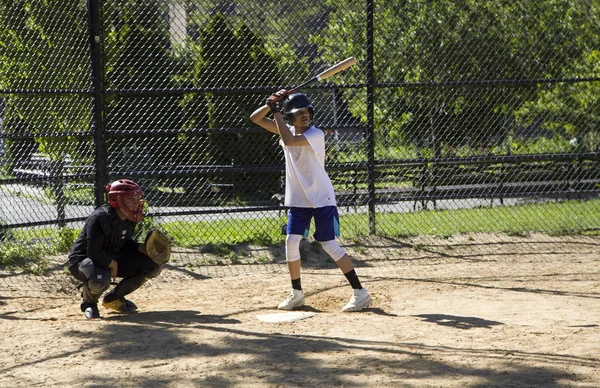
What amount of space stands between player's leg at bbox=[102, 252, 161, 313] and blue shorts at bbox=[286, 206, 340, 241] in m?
1.17

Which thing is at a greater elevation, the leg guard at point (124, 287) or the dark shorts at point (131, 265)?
the dark shorts at point (131, 265)

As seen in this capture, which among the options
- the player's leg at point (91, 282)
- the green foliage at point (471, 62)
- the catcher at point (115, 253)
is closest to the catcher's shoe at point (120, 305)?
the catcher at point (115, 253)

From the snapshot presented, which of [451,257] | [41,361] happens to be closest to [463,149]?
[451,257]

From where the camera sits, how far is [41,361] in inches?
198

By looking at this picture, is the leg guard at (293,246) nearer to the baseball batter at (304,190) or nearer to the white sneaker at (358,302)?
the baseball batter at (304,190)

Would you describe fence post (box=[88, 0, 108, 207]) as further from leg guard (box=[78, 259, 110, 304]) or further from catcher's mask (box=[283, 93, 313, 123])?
catcher's mask (box=[283, 93, 313, 123])

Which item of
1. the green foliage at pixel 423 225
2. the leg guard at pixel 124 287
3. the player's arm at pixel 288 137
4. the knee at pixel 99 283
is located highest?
the player's arm at pixel 288 137

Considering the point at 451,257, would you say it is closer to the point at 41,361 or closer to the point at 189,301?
the point at 189,301

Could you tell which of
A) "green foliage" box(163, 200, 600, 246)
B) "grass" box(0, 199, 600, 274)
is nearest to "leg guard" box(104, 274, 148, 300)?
"grass" box(0, 199, 600, 274)

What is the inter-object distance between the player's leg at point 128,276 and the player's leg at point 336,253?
136 cm

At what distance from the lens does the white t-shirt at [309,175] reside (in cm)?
663

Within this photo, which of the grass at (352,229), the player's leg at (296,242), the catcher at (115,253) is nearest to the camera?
the catcher at (115,253)

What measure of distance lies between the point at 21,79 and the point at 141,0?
5.47 feet

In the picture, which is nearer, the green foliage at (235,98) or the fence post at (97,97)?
the fence post at (97,97)
